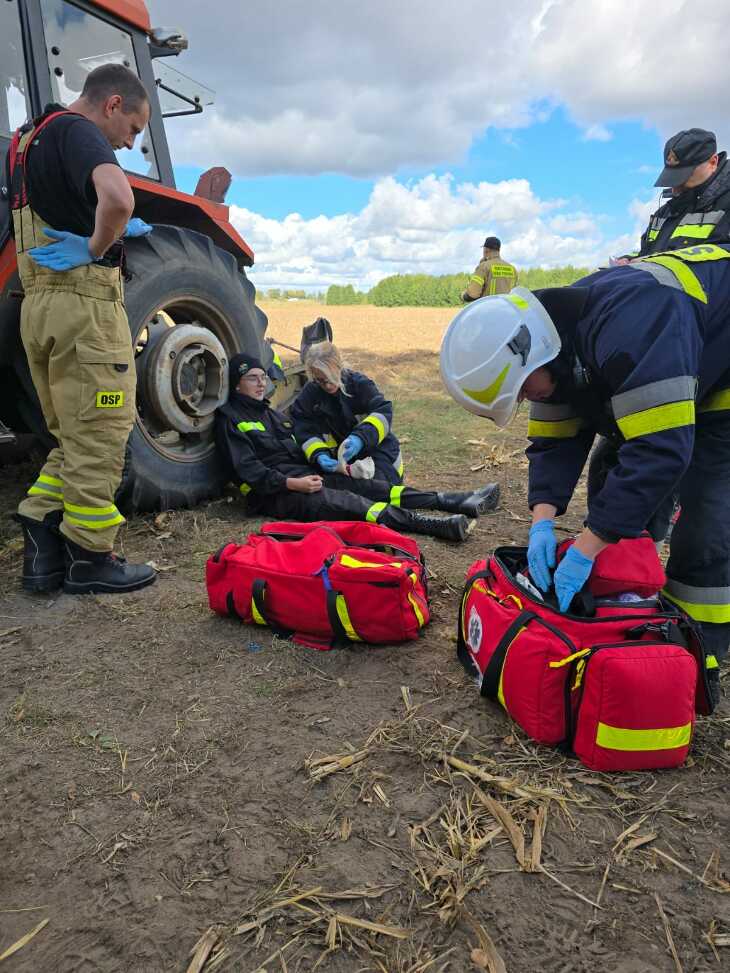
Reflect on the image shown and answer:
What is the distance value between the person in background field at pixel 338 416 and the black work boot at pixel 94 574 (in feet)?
5.07

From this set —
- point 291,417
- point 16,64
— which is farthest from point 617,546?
point 16,64

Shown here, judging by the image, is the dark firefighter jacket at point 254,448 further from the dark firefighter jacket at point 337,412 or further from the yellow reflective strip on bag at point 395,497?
the yellow reflective strip on bag at point 395,497

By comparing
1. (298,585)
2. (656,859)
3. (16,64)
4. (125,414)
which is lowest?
(656,859)

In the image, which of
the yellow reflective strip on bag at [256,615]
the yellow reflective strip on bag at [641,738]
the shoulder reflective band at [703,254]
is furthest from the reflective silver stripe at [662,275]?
the yellow reflective strip on bag at [256,615]

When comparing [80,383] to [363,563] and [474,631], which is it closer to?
[363,563]

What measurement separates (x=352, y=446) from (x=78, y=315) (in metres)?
1.91

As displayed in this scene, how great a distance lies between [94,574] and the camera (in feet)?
10.1

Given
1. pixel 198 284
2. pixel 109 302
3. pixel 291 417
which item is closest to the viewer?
pixel 109 302

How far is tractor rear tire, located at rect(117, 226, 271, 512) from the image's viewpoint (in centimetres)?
364

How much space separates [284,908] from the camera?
59.2 inches

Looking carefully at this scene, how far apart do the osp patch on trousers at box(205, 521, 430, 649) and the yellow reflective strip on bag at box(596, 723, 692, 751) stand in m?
0.89

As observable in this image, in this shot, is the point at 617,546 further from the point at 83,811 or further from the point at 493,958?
the point at 83,811

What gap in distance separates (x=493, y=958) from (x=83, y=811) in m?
1.11

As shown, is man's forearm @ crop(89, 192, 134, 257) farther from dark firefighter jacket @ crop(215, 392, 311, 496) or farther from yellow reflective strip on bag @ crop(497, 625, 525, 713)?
yellow reflective strip on bag @ crop(497, 625, 525, 713)
